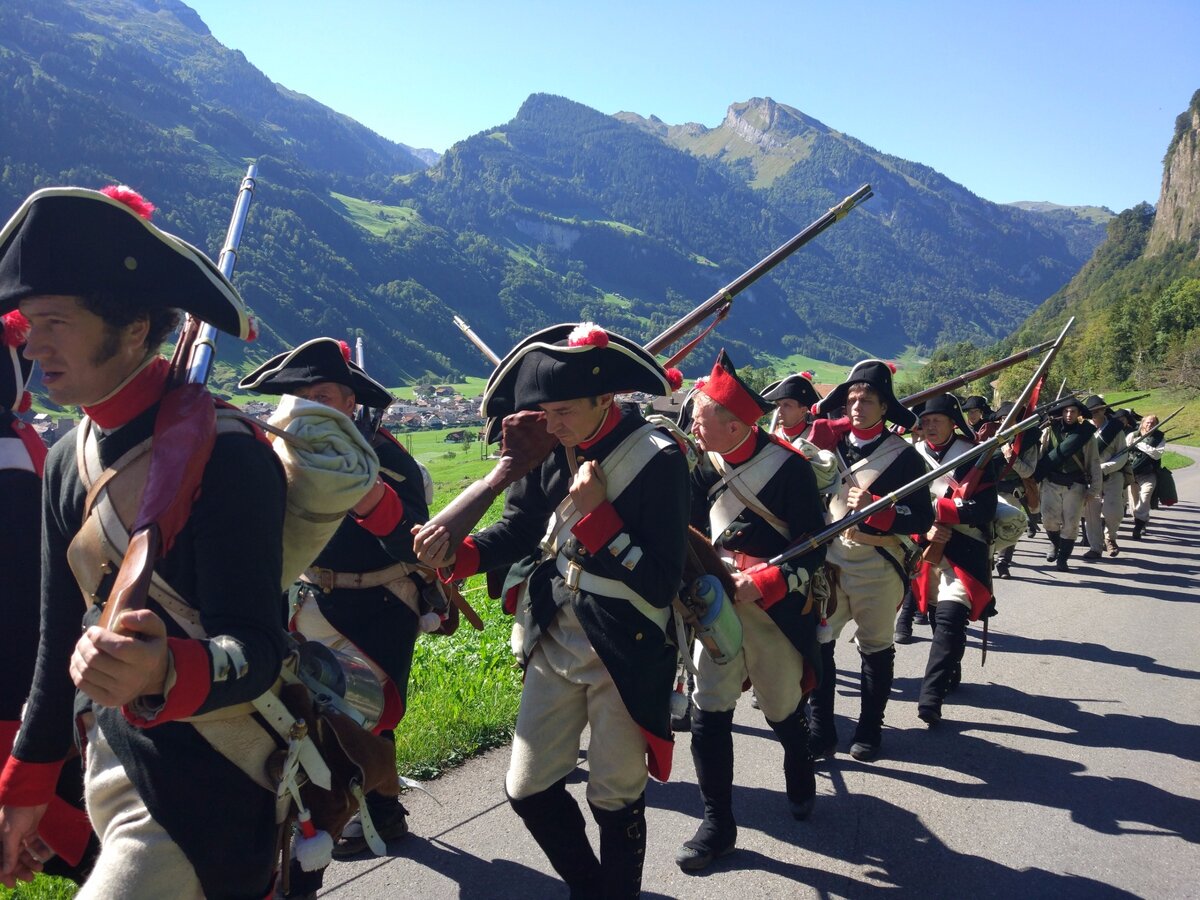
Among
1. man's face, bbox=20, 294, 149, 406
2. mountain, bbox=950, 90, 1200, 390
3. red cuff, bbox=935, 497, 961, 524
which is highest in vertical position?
mountain, bbox=950, 90, 1200, 390

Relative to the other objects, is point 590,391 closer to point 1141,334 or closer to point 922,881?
point 922,881

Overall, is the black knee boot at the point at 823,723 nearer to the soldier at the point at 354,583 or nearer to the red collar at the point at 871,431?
the red collar at the point at 871,431

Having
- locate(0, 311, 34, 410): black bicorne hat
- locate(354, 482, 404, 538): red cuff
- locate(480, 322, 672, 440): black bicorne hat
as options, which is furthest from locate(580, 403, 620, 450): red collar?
locate(0, 311, 34, 410): black bicorne hat

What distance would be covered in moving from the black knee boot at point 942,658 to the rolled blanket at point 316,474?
17.2 ft

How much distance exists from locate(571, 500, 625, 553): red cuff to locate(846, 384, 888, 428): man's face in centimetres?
326

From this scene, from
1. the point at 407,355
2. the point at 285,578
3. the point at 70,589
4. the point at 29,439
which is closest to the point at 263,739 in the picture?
the point at 285,578

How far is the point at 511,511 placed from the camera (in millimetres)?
3863

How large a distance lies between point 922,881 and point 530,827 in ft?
6.92

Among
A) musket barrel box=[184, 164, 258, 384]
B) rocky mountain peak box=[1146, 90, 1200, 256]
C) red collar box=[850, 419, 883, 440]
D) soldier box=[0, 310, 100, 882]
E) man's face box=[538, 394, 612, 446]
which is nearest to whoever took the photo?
musket barrel box=[184, 164, 258, 384]

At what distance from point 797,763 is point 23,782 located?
3688 mm

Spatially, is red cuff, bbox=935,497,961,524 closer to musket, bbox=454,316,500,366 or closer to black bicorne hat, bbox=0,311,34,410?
musket, bbox=454,316,500,366

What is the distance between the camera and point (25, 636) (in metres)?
2.71

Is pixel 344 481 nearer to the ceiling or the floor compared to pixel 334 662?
nearer to the ceiling

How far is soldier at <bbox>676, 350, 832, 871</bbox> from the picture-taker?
4461 mm
